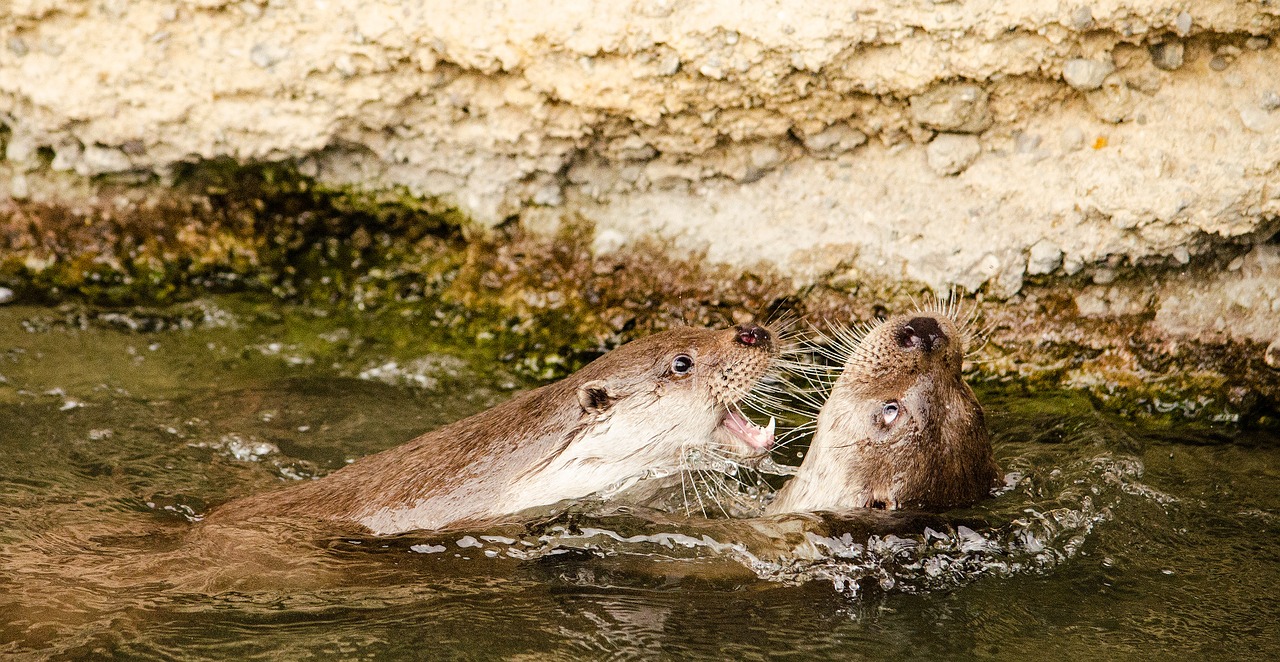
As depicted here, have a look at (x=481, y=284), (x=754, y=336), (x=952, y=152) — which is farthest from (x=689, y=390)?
(x=481, y=284)

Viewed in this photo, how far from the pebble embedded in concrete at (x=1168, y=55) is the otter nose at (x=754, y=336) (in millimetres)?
1536

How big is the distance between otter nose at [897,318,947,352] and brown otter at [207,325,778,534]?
398 millimetres

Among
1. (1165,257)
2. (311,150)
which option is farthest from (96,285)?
(1165,257)

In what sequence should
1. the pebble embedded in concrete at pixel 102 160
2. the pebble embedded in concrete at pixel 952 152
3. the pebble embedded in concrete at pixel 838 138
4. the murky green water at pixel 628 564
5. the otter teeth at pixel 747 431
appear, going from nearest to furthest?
1. the murky green water at pixel 628 564
2. the otter teeth at pixel 747 431
3. the pebble embedded in concrete at pixel 952 152
4. the pebble embedded in concrete at pixel 838 138
5. the pebble embedded in concrete at pixel 102 160

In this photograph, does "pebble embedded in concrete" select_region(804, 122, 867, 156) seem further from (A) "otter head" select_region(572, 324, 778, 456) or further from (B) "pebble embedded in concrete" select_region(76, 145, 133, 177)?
(B) "pebble embedded in concrete" select_region(76, 145, 133, 177)

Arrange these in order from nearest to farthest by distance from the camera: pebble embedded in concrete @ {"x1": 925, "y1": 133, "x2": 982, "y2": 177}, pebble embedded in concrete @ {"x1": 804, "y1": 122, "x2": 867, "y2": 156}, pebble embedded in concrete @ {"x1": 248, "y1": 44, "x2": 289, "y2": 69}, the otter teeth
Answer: the otter teeth
pebble embedded in concrete @ {"x1": 925, "y1": 133, "x2": 982, "y2": 177}
pebble embedded in concrete @ {"x1": 804, "y1": 122, "x2": 867, "y2": 156}
pebble embedded in concrete @ {"x1": 248, "y1": 44, "x2": 289, "y2": 69}

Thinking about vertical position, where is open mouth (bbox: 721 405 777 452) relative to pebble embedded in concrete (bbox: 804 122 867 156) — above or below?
below

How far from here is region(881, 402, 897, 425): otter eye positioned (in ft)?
12.0

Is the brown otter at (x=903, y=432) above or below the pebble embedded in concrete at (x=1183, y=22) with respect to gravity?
below

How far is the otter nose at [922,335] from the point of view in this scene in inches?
145

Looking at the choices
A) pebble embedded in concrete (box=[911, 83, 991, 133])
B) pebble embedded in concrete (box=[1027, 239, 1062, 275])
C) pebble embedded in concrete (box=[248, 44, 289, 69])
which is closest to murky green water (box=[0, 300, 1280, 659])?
pebble embedded in concrete (box=[1027, 239, 1062, 275])

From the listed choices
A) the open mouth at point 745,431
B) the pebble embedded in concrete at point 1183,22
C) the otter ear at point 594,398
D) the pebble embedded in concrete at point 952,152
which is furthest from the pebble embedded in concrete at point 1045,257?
the otter ear at point 594,398

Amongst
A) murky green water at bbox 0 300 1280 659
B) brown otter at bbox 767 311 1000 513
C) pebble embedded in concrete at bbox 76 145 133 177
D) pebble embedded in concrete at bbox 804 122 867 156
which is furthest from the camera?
pebble embedded in concrete at bbox 76 145 133 177

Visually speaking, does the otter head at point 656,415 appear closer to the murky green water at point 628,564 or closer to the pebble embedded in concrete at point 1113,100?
the murky green water at point 628,564
